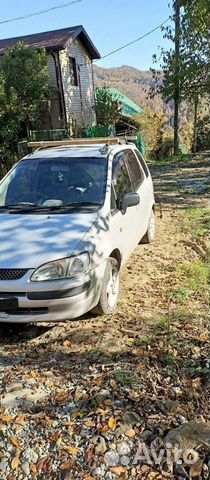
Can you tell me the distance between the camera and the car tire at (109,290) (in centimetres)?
416

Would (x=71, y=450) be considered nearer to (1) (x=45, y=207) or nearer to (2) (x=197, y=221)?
(1) (x=45, y=207)

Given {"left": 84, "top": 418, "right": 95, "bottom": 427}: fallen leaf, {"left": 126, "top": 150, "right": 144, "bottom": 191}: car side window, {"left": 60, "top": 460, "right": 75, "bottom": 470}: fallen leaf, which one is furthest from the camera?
{"left": 126, "top": 150, "right": 144, "bottom": 191}: car side window

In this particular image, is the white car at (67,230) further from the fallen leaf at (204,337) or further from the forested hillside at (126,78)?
the forested hillside at (126,78)

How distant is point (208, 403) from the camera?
2.87 metres

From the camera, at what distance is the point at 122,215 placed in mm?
4844

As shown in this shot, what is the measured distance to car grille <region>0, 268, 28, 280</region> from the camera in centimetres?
357

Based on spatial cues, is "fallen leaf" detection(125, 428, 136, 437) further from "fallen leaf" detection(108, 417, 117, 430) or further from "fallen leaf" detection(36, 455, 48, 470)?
"fallen leaf" detection(36, 455, 48, 470)

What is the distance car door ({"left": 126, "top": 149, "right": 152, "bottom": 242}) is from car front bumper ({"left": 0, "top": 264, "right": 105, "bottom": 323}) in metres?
2.09

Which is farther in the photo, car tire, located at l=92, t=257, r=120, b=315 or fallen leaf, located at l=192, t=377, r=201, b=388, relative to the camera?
car tire, located at l=92, t=257, r=120, b=315

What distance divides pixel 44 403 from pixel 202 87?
14.6m

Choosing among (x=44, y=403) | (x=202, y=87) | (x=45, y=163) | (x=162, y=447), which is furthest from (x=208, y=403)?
(x=202, y=87)

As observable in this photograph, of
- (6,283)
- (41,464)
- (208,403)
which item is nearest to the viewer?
(41,464)

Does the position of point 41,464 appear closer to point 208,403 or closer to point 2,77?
point 208,403

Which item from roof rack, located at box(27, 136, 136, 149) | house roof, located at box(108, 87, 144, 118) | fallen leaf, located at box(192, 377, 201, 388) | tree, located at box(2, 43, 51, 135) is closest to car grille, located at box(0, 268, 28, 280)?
fallen leaf, located at box(192, 377, 201, 388)
